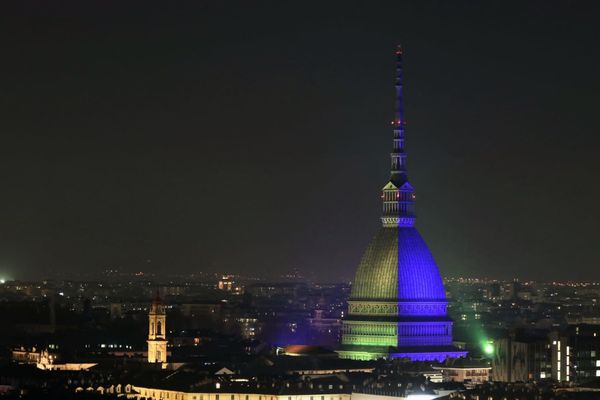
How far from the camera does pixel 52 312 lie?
198 m

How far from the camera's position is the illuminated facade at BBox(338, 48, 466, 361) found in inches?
5586

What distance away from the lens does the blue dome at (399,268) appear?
465 ft

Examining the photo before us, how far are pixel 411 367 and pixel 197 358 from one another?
1280 cm

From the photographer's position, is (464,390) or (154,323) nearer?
(464,390)

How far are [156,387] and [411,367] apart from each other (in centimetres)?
1825

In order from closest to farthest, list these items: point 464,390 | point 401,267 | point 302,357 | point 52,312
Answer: point 464,390, point 302,357, point 401,267, point 52,312

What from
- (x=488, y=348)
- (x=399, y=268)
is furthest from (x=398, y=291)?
(x=488, y=348)

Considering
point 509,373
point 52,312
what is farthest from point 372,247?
point 52,312

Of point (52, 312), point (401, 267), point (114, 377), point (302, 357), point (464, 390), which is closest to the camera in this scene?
point (464, 390)

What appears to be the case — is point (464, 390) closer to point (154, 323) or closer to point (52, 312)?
point (154, 323)

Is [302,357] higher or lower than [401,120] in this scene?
lower

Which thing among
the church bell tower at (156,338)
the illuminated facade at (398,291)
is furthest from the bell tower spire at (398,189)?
the church bell tower at (156,338)

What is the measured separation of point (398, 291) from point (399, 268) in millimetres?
1472

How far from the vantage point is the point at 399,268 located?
141875mm
